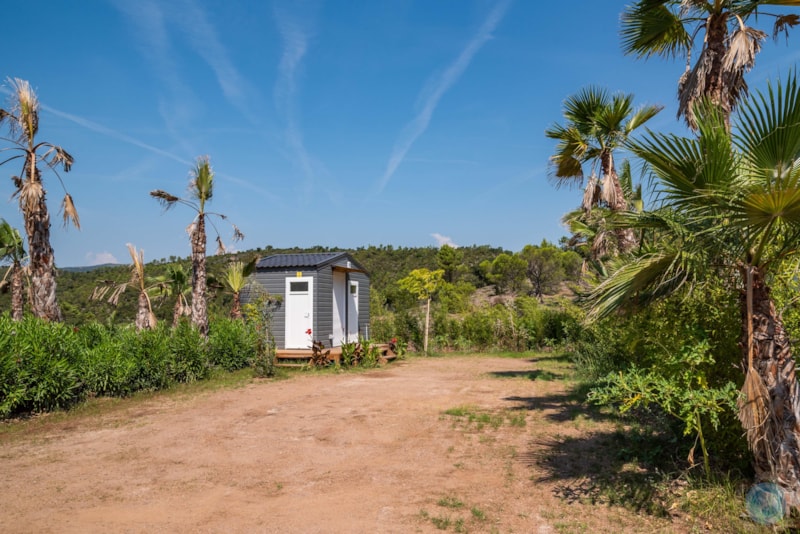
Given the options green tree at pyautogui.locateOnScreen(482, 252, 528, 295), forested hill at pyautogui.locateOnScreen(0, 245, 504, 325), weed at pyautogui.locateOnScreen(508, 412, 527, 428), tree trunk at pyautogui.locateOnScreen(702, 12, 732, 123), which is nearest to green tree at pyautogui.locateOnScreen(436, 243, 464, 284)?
forested hill at pyautogui.locateOnScreen(0, 245, 504, 325)

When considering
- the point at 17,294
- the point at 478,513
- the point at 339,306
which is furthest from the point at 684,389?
the point at 17,294

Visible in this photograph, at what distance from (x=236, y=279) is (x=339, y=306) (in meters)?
3.53

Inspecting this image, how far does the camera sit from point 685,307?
411 cm

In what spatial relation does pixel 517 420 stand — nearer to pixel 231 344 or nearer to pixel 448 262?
pixel 231 344

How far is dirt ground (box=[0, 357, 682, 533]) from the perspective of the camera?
12.2ft

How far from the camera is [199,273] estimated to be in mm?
12031

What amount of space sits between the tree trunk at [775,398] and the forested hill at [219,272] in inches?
743

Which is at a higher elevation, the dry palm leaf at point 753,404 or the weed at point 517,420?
the dry palm leaf at point 753,404

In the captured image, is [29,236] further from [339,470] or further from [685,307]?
[685,307]

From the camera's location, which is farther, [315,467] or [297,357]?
[297,357]

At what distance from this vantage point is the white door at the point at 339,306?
15583 mm

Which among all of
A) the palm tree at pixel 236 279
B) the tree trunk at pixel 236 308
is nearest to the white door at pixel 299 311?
the palm tree at pixel 236 279

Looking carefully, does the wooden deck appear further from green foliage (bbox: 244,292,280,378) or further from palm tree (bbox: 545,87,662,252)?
palm tree (bbox: 545,87,662,252)

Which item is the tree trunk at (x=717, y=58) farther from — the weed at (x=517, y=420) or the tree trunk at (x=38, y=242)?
the tree trunk at (x=38, y=242)
